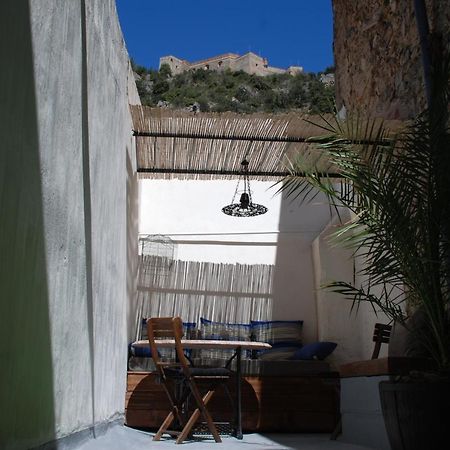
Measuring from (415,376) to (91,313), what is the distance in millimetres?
1747

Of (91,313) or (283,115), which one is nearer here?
(91,313)

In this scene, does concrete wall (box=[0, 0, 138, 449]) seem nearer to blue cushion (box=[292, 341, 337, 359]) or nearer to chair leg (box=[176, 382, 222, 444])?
chair leg (box=[176, 382, 222, 444])

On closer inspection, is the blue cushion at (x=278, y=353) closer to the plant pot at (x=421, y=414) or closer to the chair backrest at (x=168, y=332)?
the chair backrest at (x=168, y=332)

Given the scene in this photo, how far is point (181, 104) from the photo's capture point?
34438mm

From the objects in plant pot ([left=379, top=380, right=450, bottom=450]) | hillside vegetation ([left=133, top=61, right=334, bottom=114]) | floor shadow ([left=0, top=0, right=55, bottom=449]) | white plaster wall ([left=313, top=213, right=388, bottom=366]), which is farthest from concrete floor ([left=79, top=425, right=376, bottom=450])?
hillside vegetation ([left=133, top=61, right=334, bottom=114])

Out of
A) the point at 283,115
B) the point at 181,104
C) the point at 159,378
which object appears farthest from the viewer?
the point at 181,104

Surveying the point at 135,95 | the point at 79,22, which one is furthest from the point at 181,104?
the point at 79,22

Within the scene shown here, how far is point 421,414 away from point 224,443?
1.90 meters

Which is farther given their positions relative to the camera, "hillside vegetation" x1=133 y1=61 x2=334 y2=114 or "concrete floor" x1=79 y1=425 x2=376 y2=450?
"hillside vegetation" x1=133 y1=61 x2=334 y2=114

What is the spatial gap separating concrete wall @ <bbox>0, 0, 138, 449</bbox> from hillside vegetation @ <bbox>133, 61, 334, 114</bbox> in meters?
29.2

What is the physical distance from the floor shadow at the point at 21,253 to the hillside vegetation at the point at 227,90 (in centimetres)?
3053

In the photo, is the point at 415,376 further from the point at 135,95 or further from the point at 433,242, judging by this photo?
the point at 135,95

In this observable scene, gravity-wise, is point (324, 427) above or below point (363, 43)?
below

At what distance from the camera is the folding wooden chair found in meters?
3.91
